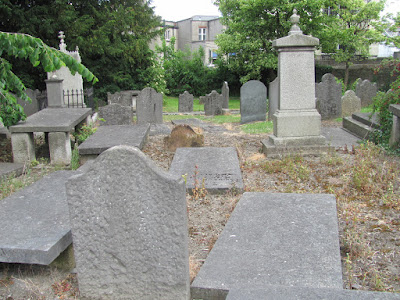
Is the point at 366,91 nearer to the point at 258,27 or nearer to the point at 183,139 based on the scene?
the point at 258,27

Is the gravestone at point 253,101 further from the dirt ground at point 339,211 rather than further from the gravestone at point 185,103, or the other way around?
the gravestone at point 185,103

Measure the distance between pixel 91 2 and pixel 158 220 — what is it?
22.3m

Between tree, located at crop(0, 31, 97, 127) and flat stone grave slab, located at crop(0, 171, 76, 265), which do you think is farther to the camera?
tree, located at crop(0, 31, 97, 127)

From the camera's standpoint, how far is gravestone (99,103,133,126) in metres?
10.1

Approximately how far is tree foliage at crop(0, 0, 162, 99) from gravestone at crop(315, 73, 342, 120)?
1249 cm

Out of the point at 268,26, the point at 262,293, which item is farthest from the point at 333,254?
the point at 268,26

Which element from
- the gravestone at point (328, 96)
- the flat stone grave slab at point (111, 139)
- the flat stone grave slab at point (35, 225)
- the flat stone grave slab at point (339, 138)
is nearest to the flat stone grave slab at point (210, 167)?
the flat stone grave slab at point (111, 139)

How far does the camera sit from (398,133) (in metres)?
7.77

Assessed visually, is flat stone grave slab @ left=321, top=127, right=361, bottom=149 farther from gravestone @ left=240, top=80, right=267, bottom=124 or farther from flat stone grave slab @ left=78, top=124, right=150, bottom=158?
flat stone grave slab @ left=78, top=124, right=150, bottom=158

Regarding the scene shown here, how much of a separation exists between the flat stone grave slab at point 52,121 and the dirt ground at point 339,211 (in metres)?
1.65

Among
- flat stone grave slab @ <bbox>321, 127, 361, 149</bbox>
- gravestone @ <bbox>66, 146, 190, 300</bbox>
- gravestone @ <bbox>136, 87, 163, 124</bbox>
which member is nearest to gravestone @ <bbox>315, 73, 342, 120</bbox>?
flat stone grave slab @ <bbox>321, 127, 361, 149</bbox>

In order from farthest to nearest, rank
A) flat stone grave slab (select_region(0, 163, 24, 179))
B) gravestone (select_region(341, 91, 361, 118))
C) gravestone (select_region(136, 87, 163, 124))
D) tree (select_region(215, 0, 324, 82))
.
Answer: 1. tree (select_region(215, 0, 324, 82))
2. gravestone (select_region(341, 91, 361, 118))
3. gravestone (select_region(136, 87, 163, 124))
4. flat stone grave slab (select_region(0, 163, 24, 179))

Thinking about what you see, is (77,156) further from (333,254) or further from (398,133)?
(398,133)

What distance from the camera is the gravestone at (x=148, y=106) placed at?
12.3 m
